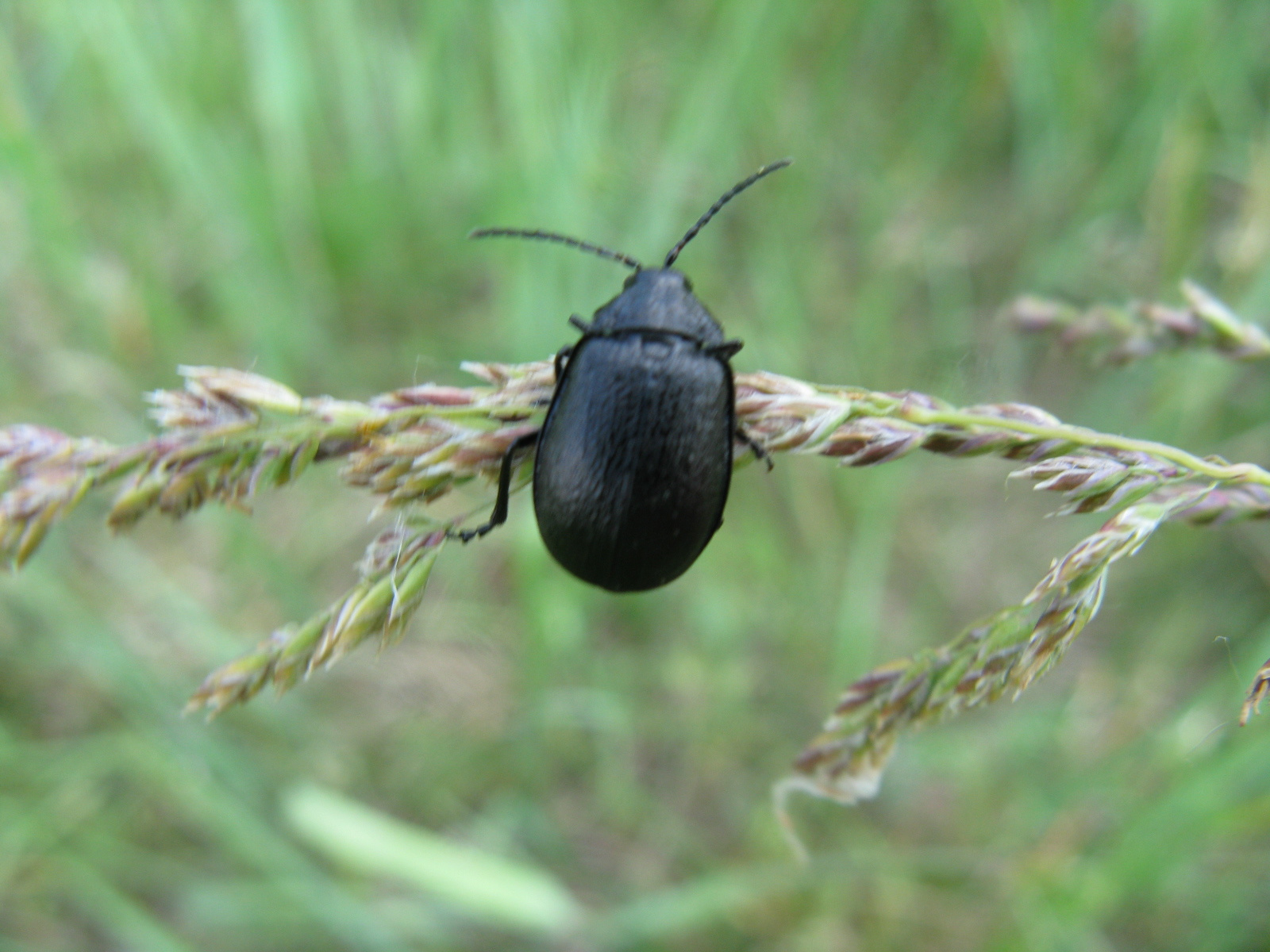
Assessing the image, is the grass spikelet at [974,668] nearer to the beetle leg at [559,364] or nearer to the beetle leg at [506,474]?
the beetle leg at [506,474]

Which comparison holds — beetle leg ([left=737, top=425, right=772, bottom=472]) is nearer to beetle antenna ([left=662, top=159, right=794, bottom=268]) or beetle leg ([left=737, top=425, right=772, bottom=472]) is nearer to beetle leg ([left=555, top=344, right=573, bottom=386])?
beetle leg ([left=555, top=344, right=573, bottom=386])

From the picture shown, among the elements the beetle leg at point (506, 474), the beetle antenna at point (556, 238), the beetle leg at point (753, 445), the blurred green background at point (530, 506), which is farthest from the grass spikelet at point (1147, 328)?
the beetle leg at point (506, 474)

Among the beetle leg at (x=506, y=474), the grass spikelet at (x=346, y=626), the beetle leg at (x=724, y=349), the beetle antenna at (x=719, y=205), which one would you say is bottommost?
the grass spikelet at (x=346, y=626)

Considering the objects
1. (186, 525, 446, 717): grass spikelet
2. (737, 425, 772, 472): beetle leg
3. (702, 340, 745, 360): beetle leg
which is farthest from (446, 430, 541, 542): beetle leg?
(702, 340, 745, 360): beetle leg

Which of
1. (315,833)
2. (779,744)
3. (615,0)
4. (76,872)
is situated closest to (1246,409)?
(779,744)

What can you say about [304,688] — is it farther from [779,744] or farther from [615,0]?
[615,0]

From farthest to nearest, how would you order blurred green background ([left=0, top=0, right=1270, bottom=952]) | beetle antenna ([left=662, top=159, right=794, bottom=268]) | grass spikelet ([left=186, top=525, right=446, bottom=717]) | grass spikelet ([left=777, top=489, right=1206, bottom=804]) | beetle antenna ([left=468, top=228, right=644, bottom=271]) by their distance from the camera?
blurred green background ([left=0, top=0, right=1270, bottom=952]), beetle antenna ([left=468, top=228, right=644, bottom=271]), beetle antenna ([left=662, top=159, right=794, bottom=268]), grass spikelet ([left=186, top=525, right=446, bottom=717]), grass spikelet ([left=777, top=489, right=1206, bottom=804])

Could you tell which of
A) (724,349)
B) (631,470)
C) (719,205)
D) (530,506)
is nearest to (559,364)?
(631,470)

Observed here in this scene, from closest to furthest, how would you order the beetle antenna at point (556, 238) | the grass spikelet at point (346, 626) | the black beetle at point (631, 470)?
1. the grass spikelet at point (346, 626)
2. the black beetle at point (631, 470)
3. the beetle antenna at point (556, 238)
